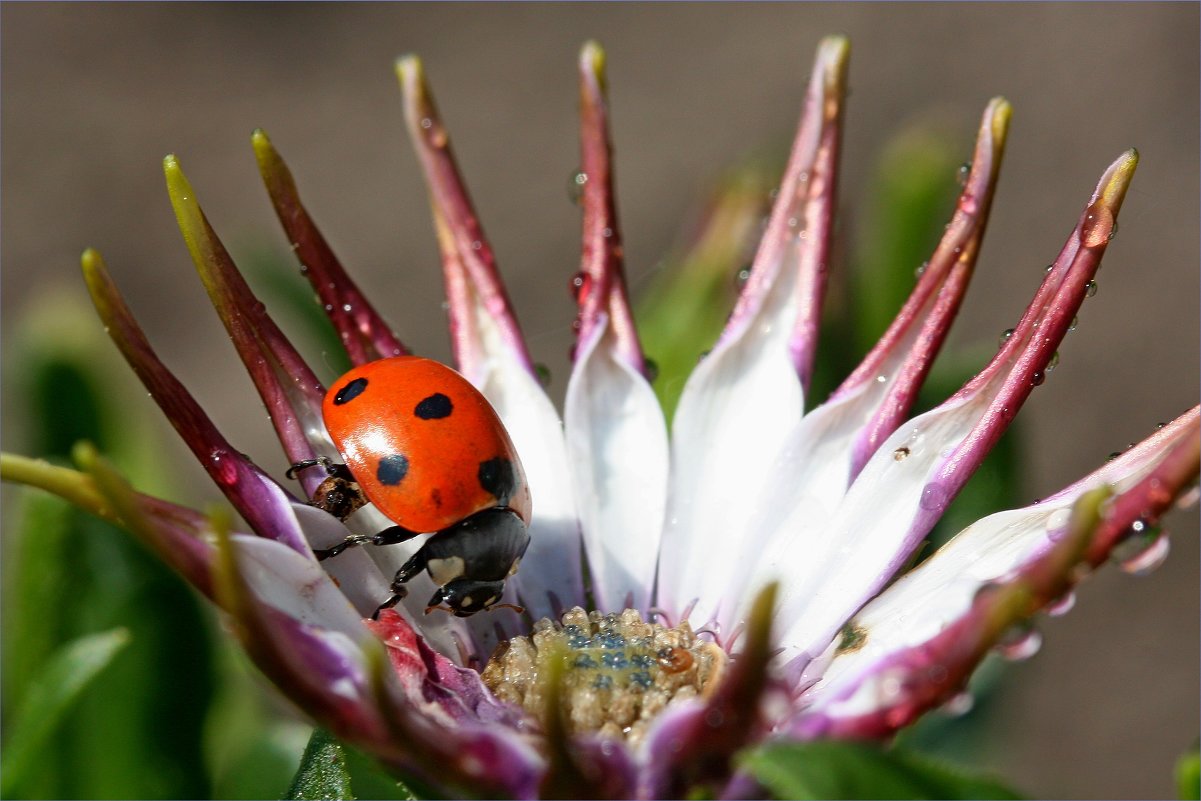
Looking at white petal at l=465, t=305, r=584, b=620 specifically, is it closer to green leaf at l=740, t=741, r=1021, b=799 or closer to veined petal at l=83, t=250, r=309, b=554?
veined petal at l=83, t=250, r=309, b=554

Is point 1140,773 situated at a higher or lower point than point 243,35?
lower

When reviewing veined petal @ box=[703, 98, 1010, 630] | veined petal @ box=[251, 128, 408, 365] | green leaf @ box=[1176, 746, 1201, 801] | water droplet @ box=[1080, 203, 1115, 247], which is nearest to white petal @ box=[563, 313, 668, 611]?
veined petal @ box=[703, 98, 1010, 630]

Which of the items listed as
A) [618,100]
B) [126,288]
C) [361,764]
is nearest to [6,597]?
[361,764]

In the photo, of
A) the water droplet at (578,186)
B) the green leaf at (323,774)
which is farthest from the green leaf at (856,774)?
the water droplet at (578,186)

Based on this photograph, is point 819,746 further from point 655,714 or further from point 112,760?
point 112,760

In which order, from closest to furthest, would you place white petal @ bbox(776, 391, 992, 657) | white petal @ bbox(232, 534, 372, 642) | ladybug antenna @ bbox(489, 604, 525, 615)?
white petal @ bbox(232, 534, 372, 642)
white petal @ bbox(776, 391, 992, 657)
ladybug antenna @ bbox(489, 604, 525, 615)

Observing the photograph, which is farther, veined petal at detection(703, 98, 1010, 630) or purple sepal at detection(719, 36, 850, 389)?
purple sepal at detection(719, 36, 850, 389)
